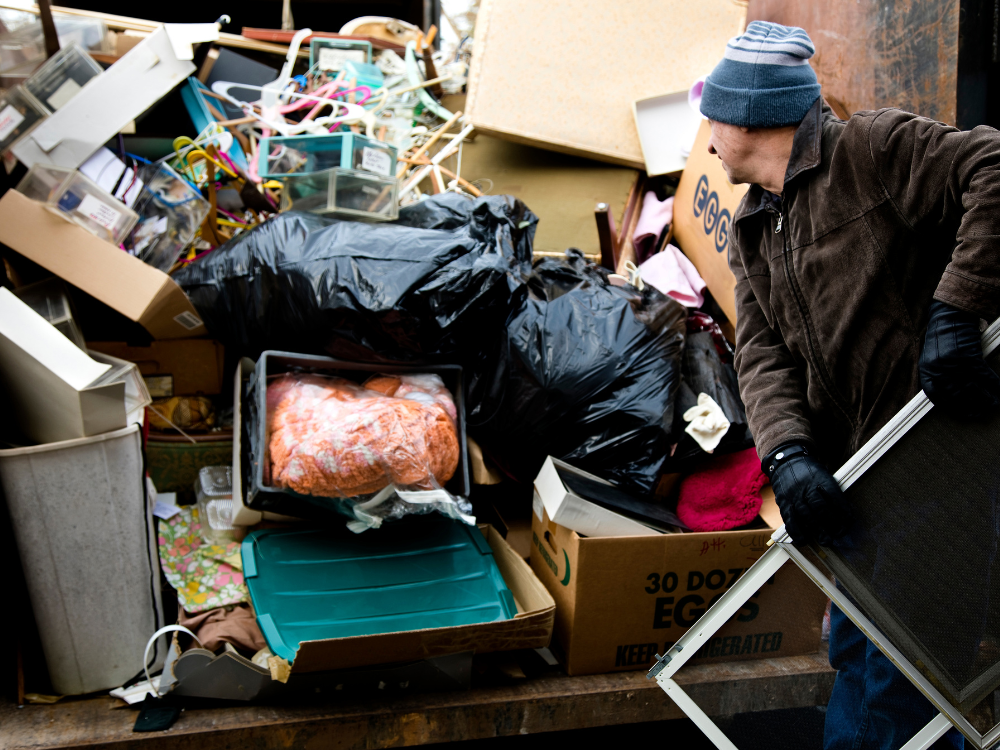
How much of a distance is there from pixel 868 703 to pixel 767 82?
105cm

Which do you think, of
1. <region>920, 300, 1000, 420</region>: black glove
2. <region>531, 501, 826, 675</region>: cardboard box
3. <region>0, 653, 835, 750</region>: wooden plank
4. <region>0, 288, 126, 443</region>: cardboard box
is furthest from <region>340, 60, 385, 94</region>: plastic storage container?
<region>920, 300, 1000, 420</region>: black glove

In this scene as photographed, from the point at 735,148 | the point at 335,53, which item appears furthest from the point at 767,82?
the point at 335,53

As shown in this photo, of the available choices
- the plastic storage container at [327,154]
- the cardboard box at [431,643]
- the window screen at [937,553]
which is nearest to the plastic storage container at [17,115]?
the plastic storage container at [327,154]

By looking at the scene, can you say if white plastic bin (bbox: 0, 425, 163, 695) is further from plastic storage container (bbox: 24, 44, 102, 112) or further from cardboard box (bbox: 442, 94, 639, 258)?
cardboard box (bbox: 442, 94, 639, 258)

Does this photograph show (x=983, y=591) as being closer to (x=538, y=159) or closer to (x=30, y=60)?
(x=538, y=159)

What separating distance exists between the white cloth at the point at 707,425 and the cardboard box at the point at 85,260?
1.40 meters

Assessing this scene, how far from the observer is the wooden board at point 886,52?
1.85 meters

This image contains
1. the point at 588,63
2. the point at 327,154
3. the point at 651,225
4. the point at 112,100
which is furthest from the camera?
the point at 588,63

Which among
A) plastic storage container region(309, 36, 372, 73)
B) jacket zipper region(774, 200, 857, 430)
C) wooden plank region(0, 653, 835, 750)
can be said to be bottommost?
wooden plank region(0, 653, 835, 750)

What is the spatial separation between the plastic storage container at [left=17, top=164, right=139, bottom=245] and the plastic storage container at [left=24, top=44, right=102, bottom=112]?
303mm

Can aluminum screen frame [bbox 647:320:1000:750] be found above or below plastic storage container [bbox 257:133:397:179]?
below

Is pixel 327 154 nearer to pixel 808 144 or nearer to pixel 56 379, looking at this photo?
pixel 56 379

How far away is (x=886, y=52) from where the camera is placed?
6.94 feet

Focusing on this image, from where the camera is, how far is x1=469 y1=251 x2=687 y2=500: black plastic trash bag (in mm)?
2027
